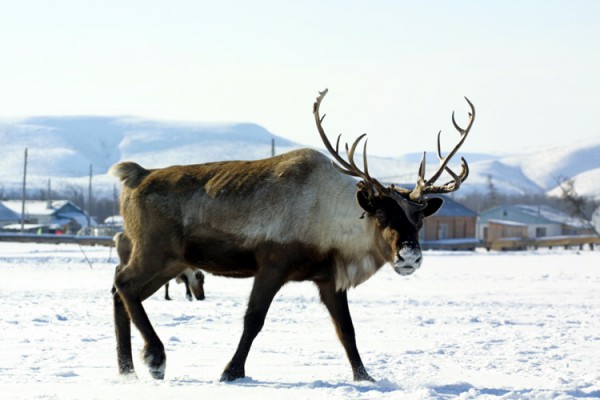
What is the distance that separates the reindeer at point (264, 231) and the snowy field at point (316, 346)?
0.58 m

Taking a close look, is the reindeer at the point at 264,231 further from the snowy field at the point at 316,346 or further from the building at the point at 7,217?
the building at the point at 7,217

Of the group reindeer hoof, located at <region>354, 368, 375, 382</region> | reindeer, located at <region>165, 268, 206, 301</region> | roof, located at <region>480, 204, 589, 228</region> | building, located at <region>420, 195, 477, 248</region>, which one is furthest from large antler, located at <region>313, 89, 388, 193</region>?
roof, located at <region>480, 204, 589, 228</region>

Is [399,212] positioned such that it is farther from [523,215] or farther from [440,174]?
[523,215]

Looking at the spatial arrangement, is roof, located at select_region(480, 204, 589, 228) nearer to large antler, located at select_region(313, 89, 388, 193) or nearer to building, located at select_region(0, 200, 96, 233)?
building, located at select_region(0, 200, 96, 233)

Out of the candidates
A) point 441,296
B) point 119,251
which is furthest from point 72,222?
point 119,251

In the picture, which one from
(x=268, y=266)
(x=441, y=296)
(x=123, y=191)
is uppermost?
(x=123, y=191)

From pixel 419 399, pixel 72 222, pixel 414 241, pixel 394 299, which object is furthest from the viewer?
pixel 72 222

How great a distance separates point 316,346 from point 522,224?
106 meters

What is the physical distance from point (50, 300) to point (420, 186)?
10.3 metres

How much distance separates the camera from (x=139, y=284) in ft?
29.6

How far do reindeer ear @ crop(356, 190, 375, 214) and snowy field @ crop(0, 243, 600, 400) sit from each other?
4.88ft

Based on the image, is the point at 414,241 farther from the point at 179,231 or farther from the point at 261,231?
the point at 179,231

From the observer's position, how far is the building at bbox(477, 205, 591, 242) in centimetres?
11275

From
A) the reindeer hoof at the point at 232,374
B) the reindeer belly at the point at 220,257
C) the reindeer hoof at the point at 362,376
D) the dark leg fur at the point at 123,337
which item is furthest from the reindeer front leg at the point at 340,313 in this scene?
the dark leg fur at the point at 123,337
